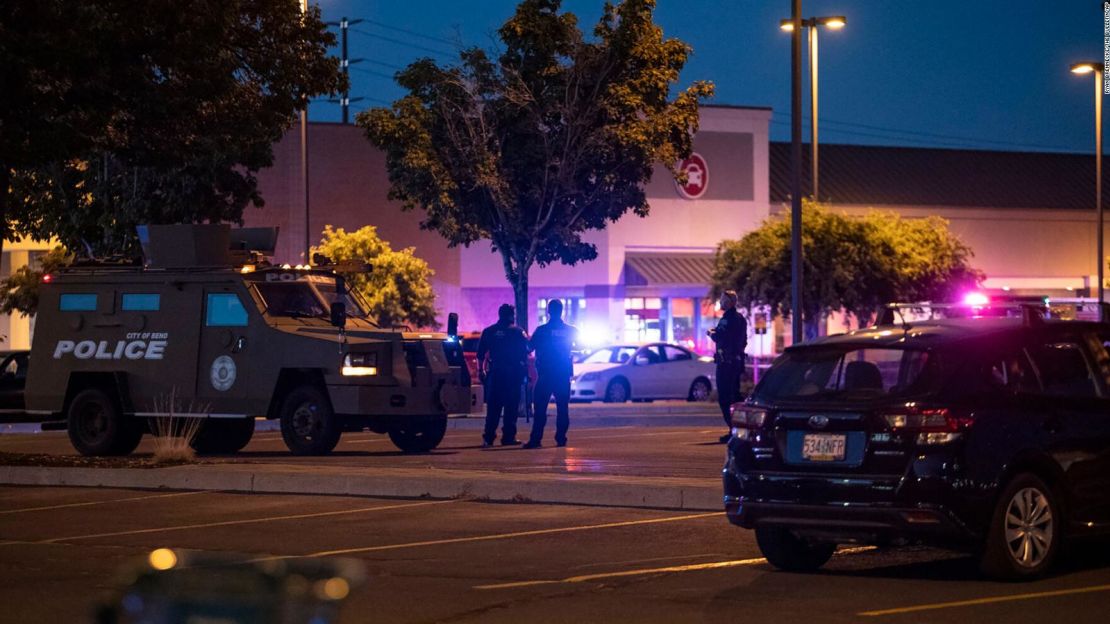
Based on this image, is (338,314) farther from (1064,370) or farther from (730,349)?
(1064,370)

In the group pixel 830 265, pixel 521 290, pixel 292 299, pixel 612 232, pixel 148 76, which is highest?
pixel 612 232

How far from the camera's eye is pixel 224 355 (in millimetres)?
21688

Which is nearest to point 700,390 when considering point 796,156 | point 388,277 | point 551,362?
point 796,156

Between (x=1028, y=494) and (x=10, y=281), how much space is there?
4197 centimetres

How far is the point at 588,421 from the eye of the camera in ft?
101

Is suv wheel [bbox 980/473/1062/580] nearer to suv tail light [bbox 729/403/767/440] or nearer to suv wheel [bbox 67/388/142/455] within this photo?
suv tail light [bbox 729/403/767/440]

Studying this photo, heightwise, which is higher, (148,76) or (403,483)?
(148,76)

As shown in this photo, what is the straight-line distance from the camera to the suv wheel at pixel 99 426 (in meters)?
22.1

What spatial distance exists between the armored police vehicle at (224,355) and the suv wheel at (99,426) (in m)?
0.02

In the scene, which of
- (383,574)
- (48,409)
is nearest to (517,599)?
(383,574)

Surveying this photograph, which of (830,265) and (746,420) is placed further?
(830,265)

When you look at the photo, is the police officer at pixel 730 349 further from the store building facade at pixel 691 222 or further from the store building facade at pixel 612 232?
the store building facade at pixel 612 232

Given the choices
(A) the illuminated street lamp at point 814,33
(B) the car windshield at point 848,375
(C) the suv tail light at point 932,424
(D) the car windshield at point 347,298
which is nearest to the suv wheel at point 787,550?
(B) the car windshield at point 848,375

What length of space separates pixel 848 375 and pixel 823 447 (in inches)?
20.0
